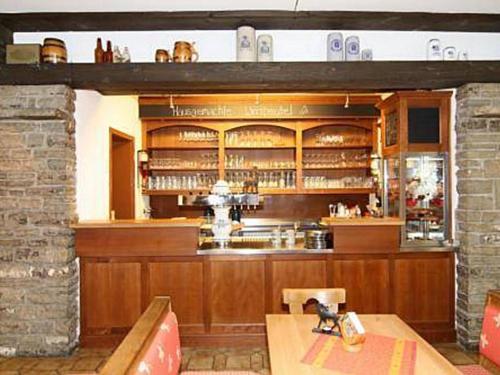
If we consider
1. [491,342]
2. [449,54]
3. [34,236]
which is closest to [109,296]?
[34,236]

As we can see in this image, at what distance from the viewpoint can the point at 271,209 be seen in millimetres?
7449

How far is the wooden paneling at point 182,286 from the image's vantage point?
14.6ft

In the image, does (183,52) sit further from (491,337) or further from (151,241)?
(491,337)

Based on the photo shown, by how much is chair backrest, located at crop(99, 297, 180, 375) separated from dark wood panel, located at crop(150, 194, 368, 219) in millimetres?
4826

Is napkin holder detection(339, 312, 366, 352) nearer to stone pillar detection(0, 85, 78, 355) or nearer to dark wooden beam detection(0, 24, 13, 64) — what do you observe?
stone pillar detection(0, 85, 78, 355)

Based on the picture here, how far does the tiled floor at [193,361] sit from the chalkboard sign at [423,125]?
2.07 metres

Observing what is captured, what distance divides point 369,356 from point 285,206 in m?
5.30

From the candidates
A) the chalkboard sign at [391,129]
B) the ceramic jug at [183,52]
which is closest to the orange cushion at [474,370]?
the chalkboard sign at [391,129]

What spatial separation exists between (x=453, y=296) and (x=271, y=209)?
3422 millimetres

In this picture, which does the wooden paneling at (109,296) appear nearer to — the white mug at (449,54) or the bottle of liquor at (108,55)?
the bottle of liquor at (108,55)

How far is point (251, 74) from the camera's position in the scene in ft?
13.6

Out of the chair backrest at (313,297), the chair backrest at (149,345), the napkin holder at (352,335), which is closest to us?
the chair backrest at (149,345)

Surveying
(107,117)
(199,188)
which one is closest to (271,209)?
(199,188)

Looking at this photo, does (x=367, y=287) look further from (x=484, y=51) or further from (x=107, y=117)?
(x=107, y=117)
